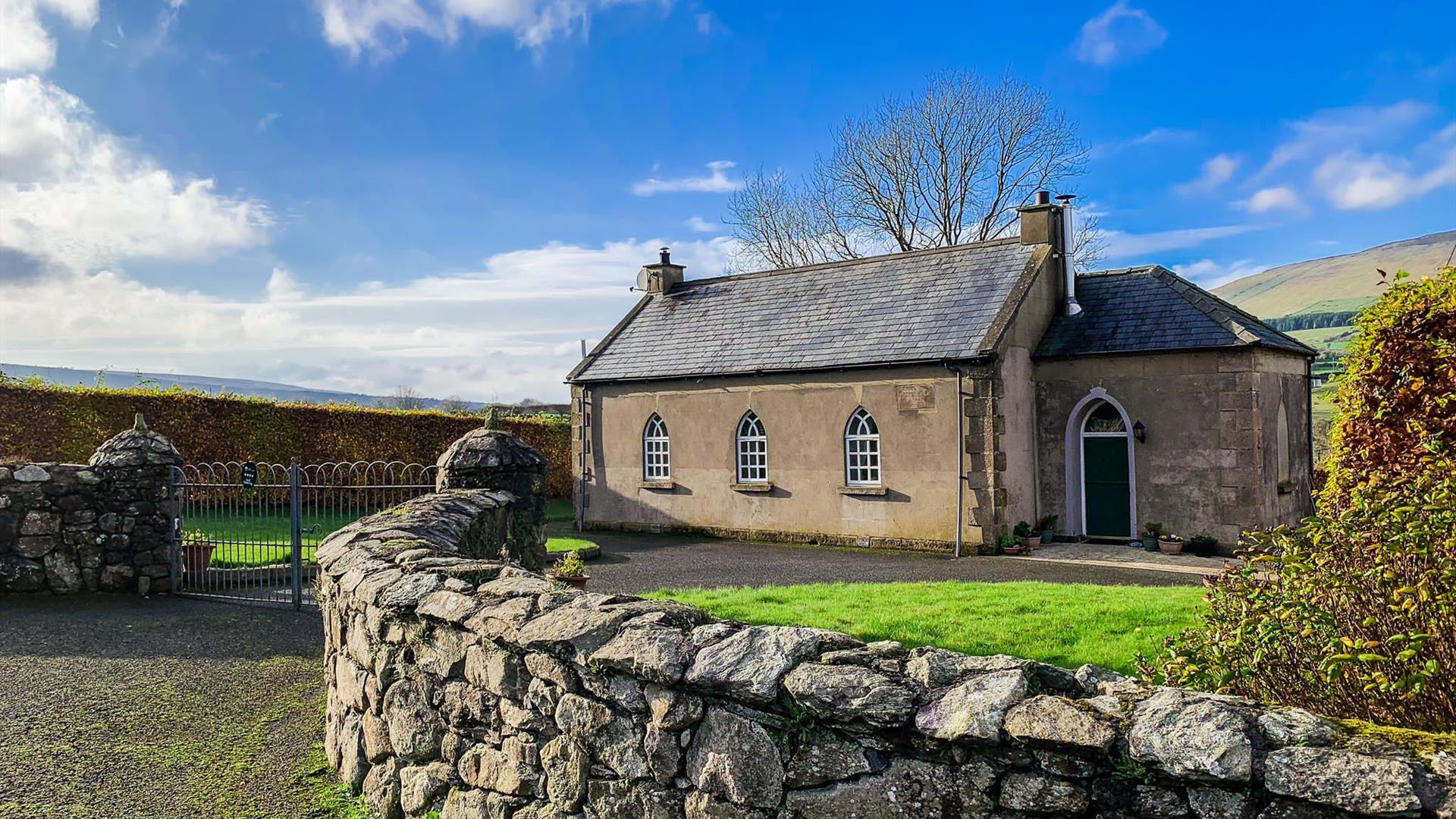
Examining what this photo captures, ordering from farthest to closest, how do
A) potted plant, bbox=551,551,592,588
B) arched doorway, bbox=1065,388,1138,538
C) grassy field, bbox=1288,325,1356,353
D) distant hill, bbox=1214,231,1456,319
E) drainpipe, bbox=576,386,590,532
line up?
distant hill, bbox=1214,231,1456,319
grassy field, bbox=1288,325,1356,353
drainpipe, bbox=576,386,590,532
arched doorway, bbox=1065,388,1138,538
potted plant, bbox=551,551,592,588

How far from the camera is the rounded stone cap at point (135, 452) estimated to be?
12.5 m

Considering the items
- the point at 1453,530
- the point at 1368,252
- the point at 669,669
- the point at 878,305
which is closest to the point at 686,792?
the point at 669,669

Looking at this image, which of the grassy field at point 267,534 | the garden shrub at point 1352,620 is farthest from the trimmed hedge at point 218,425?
the garden shrub at point 1352,620

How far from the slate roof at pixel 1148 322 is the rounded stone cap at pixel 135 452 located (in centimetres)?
1513

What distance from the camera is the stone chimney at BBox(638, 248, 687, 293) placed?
84.1ft

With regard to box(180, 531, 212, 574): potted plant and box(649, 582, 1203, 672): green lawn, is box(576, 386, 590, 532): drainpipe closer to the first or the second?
box(180, 531, 212, 574): potted plant

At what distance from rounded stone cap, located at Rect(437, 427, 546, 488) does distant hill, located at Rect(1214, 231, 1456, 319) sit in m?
128

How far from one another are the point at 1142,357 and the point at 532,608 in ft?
51.9

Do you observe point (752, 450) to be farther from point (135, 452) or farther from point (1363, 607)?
point (1363, 607)

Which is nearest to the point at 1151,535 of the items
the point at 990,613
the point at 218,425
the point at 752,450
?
the point at 752,450

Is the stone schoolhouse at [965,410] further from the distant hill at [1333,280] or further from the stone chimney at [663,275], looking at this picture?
the distant hill at [1333,280]

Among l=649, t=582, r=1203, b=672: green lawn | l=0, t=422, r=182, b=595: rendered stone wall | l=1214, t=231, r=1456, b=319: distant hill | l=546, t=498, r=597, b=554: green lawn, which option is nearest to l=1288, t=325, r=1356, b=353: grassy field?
l=1214, t=231, r=1456, b=319: distant hill

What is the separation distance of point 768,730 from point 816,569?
39.9 ft

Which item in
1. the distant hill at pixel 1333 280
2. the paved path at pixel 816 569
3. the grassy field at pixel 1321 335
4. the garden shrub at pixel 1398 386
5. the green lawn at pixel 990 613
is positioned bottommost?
the paved path at pixel 816 569
